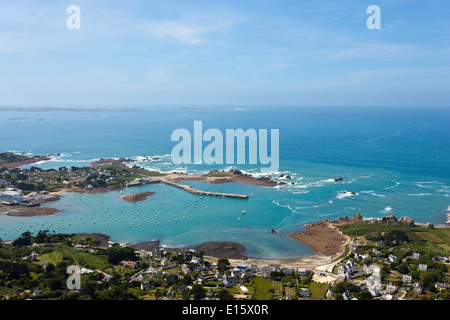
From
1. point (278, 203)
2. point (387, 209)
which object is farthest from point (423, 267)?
point (278, 203)

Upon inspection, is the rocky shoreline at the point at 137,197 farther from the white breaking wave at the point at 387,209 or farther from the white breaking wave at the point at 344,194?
the white breaking wave at the point at 387,209

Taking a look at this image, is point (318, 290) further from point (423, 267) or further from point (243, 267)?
point (423, 267)

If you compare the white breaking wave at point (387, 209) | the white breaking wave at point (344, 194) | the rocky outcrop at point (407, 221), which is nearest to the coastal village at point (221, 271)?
the rocky outcrop at point (407, 221)

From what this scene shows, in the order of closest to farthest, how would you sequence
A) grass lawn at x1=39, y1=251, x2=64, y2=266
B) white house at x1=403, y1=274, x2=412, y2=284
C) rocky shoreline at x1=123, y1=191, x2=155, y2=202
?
1. white house at x1=403, y1=274, x2=412, y2=284
2. grass lawn at x1=39, y1=251, x2=64, y2=266
3. rocky shoreline at x1=123, y1=191, x2=155, y2=202

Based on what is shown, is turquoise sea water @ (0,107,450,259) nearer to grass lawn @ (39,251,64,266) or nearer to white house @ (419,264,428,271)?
grass lawn @ (39,251,64,266)

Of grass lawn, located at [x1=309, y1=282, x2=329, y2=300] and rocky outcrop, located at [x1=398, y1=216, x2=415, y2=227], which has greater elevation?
rocky outcrop, located at [x1=398, y1=216, x2=415, y2=227]

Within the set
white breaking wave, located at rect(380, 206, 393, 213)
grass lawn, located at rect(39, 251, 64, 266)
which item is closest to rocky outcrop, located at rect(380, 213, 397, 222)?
white breaking wave, located at rect(380, 206, 393, 213)

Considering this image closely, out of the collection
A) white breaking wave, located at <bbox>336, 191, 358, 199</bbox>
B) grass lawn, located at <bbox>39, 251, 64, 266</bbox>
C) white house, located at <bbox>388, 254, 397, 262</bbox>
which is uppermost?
white breaking wave, located at <bbox>336, 191, 358, 199</bbox>
